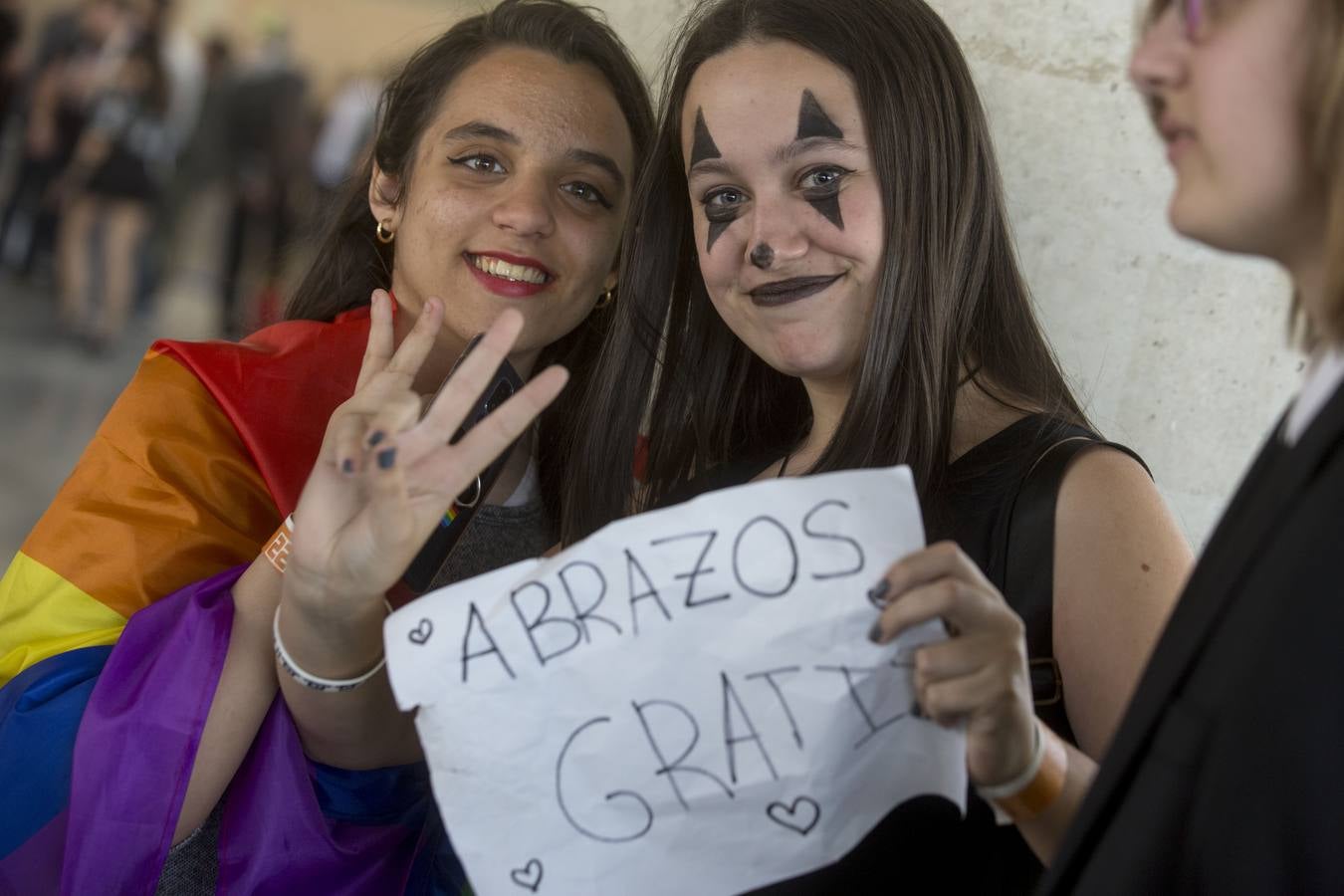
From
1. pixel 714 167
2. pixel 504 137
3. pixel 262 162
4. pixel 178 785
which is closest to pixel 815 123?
pixel 714 167

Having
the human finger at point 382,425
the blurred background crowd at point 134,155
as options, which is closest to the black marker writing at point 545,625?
the human finger at point 382,425

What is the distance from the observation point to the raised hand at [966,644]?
105cm

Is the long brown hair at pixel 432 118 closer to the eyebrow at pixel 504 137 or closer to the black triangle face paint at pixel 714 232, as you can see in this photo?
the eyebrow at pixel 504 137

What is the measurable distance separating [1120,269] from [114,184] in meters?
6.99

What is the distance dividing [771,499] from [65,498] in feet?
3.72

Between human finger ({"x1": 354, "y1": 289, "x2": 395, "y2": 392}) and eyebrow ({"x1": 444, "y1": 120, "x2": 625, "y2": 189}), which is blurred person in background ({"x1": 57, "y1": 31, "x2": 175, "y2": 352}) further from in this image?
human finger ({"x1": 354, "y1": 289, "x2": 395, "y2": 392})

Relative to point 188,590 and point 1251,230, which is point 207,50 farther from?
point 1251,230

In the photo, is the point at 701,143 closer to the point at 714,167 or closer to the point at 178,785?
the point at 714,167

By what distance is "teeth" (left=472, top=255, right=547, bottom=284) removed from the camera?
2.03 m

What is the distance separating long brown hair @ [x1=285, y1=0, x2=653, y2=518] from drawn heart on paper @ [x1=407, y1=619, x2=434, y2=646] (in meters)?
1.01

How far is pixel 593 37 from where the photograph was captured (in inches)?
88.9

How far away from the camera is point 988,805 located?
1388 mm

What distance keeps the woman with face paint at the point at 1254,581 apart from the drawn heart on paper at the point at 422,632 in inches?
21.5

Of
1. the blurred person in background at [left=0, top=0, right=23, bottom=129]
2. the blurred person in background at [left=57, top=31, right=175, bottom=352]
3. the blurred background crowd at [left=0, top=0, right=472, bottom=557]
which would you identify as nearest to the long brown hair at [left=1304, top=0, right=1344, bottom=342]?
the blurred background crowd at [left=0, top=0, right=472, bottom=557]
